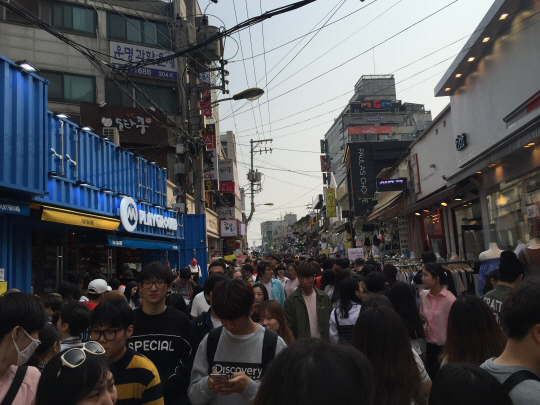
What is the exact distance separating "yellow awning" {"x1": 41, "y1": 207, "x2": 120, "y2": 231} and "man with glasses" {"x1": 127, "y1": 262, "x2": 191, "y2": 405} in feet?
20.1

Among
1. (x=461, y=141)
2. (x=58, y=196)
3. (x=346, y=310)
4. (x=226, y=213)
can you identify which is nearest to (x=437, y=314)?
(x=346, y=310)

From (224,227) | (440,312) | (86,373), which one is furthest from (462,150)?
(224,227)

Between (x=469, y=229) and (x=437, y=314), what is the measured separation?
11.3 meters

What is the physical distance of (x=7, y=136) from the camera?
8.75 meters

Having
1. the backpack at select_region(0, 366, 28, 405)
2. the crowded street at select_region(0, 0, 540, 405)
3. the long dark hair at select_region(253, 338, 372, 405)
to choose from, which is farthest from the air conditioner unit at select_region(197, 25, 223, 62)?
the long dark hair at select_region(253, 338, 372, 405)

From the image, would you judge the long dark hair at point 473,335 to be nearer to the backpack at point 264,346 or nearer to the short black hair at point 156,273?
the backpack at point 264,346

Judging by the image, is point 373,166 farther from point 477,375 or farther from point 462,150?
point 477,375

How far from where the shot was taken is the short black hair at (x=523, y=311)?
2.41 metres

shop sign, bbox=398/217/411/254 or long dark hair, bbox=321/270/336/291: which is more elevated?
shop sign, bbox=398/217/411/254

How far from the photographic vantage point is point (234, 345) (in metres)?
3.31

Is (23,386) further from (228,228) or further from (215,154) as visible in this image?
(228,228)

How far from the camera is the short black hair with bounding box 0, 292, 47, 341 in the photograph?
272cm

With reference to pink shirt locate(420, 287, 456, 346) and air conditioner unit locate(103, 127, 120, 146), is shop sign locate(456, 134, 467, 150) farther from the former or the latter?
air conditioner unit locate(103, 127, 120, 146)

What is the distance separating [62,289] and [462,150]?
13.2m
